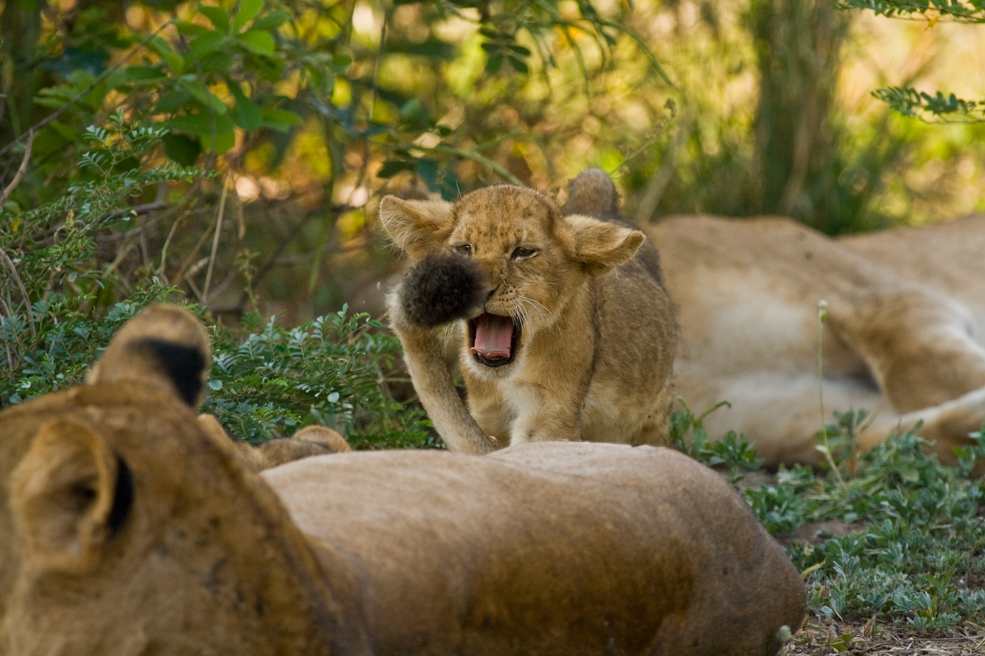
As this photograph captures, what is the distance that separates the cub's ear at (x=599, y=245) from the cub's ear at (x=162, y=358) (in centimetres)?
163

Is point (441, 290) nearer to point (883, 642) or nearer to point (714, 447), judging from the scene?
point (883, 642)

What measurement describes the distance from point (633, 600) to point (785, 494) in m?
1.92

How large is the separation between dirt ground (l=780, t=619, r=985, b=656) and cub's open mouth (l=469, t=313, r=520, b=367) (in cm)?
104

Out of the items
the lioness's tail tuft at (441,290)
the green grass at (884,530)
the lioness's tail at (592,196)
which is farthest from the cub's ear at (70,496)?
the lioness's tail at (592,196)

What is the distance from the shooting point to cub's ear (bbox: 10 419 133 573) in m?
1.51

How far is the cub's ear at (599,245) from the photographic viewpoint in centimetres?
329

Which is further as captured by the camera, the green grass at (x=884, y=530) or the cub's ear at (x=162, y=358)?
the green grass at (x=884, y=530)

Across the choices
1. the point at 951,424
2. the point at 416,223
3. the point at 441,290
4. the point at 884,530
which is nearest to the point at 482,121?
the point at 951,424

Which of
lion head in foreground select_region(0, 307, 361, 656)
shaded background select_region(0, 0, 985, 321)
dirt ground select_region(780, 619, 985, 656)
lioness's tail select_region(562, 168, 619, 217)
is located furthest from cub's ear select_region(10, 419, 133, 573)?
A: lioness's tail select_region(562, 168, 619, 217)

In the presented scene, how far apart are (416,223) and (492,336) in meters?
0.45

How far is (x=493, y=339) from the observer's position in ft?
10.5

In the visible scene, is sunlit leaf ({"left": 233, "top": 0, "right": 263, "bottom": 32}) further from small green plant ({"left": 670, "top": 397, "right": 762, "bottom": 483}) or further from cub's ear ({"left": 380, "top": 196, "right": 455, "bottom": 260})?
small green plant ({"left": 670, "top": 397, "right": 762, "bottom": 483})

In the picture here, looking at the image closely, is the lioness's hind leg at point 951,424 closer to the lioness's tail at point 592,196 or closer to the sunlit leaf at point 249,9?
the lioness's tail at point 592,196

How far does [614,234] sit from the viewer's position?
336 cm
